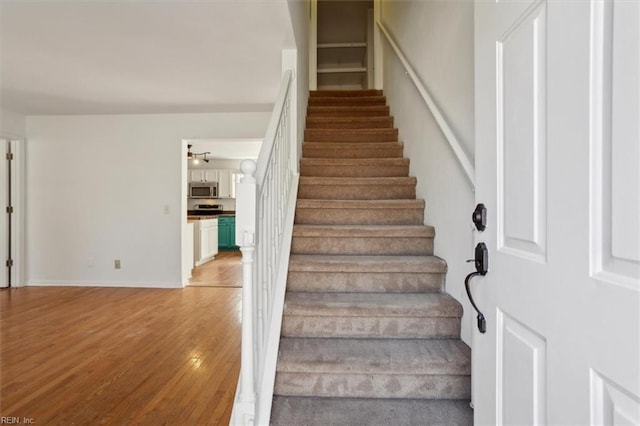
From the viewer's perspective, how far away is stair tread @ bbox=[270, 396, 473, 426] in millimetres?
1275

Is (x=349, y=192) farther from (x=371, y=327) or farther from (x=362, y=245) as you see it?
(x=371, y=327)

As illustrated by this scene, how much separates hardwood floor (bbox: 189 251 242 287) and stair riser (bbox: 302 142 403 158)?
7.23 feet

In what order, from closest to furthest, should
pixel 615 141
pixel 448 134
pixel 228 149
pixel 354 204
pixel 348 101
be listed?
pixel 615 141 < pixel 448 134 < pixel 354 204 < pixel 348 101 < pixel 228 149

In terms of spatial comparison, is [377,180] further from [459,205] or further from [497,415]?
[497,415]

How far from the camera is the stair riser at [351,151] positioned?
296cm

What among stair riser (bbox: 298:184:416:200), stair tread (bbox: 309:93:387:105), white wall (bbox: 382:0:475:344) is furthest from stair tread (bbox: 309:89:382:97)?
stair riser (bbox: 298:184:416:200)

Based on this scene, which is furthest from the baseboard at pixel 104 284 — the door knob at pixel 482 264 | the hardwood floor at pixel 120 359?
the door knob at pixel 482 264

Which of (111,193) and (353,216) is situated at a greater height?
(111,193)

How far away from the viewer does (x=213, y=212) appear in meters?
8.34

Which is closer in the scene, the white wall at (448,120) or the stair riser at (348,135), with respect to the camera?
the white wall at (448,120)

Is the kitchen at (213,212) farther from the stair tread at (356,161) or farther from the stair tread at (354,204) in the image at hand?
the stair tread at (354,204)

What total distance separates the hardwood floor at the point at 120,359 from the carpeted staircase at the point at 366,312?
59 cm

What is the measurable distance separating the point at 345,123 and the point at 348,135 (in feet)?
1.01

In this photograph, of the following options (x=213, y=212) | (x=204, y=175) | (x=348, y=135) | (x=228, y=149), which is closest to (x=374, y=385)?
(x=348, y=135)
